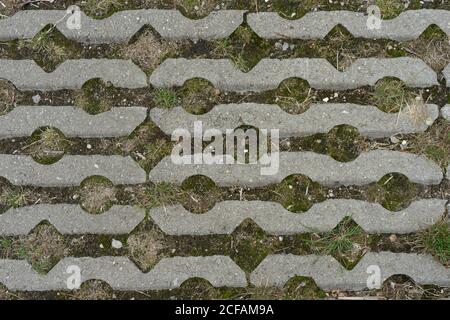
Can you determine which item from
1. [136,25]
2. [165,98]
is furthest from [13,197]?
[136,25]

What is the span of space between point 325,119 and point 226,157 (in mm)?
519

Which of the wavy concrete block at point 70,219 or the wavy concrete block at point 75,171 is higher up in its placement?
the wavy concrete block at point 75,171

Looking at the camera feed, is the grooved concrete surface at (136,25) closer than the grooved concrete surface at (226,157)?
No

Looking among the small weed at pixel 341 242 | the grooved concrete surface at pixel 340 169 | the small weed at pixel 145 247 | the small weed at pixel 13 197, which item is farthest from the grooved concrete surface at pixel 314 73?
the small weed at pixel 13 197

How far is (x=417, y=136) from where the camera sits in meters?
2.56

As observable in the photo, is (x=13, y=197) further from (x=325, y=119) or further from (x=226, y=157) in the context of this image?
(x=325, y=119)

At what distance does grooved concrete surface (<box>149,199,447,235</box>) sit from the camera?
2523 mm

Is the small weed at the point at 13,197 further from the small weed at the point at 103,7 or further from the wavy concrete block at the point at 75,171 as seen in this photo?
the small weed at the point at 103,7

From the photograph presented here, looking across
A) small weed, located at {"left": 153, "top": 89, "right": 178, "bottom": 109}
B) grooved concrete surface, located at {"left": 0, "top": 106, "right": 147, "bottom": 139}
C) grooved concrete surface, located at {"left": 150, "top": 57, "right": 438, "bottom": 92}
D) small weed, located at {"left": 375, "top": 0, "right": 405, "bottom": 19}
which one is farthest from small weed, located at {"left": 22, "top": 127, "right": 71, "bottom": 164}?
small weed, located at {"left": 375, "top": 0, "right": 405, "bottom": 19}

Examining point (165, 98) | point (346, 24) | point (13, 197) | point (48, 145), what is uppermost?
point (346, 24)

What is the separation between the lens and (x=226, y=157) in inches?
101

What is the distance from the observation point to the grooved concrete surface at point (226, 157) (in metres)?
2.52

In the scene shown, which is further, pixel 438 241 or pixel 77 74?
pixel 77 74

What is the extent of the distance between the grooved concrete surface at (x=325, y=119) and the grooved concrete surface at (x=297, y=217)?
1.17 feet
